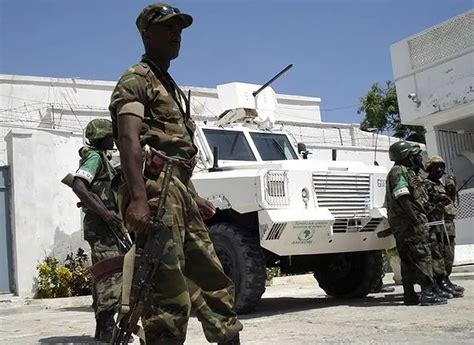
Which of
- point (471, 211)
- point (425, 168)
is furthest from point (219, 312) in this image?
point (471, 211)

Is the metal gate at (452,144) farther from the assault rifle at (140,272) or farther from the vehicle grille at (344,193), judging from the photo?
the assault rifle at (140,272)

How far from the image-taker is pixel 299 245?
5973 mm

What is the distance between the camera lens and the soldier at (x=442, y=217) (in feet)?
21.5

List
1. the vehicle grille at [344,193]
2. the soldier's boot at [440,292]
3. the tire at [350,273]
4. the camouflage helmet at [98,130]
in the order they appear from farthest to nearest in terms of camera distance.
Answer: the tire at [350,273] < the vehicle grille at [344,193] < the soldier's boot at [440,292] < the camouflage helmet at [98,130]

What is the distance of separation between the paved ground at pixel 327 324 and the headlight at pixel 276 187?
41.6 inches

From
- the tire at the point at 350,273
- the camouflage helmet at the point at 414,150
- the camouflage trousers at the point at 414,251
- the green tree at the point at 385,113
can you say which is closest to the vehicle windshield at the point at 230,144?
the tire at the point at 350,273

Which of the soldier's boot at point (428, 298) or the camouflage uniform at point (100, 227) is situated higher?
the camouflage uniform at point (100, 227)

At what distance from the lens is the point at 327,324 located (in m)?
5.13

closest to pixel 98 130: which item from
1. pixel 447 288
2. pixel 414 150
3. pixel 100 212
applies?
pixel 100 212

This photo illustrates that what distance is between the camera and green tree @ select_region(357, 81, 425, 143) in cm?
2377

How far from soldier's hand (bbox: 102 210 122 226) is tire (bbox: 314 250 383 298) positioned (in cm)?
317

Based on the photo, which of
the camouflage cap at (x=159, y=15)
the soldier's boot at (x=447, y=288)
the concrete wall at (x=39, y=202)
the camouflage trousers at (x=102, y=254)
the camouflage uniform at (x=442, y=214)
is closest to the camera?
the camouflage cap at (x=159, y=15)

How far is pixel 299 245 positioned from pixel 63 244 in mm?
6266

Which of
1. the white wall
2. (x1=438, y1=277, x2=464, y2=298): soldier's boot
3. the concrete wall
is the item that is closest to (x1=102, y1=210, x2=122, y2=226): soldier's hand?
(x1=438, y1=277, x2=464, y2=298): soldier's boot
